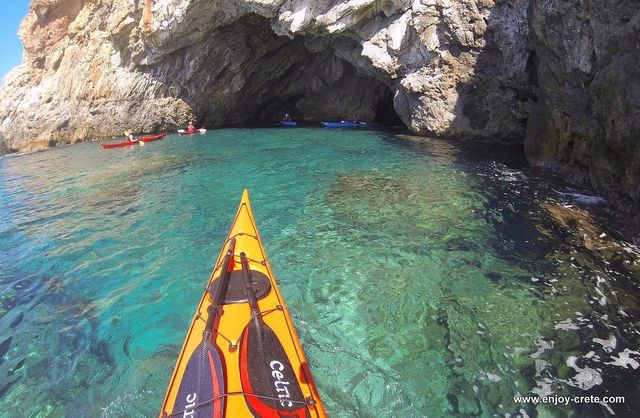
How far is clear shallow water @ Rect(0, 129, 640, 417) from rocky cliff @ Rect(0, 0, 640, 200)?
251 cm

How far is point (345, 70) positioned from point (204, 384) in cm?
2740

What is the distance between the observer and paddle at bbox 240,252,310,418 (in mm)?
3279

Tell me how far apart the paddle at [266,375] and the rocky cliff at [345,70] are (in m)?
8.02

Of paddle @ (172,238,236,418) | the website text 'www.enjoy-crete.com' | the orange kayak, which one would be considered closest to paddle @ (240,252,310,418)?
the orange kayak

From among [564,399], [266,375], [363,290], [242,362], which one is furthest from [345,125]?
[266,375]

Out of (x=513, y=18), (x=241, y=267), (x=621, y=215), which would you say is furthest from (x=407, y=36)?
(x=241, y=267)

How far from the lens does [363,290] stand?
19.9ft

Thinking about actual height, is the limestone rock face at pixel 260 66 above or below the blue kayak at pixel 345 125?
above

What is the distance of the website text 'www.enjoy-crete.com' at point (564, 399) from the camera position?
396cm

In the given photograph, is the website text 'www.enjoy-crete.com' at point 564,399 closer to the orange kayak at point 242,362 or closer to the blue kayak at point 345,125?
the orange kayak at point 242,362

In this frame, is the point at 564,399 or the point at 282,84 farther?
the point at 282,84

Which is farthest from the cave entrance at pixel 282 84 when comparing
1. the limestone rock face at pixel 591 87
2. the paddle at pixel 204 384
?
the paddle at pixel 204 384

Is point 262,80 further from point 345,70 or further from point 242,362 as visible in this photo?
point 242,362

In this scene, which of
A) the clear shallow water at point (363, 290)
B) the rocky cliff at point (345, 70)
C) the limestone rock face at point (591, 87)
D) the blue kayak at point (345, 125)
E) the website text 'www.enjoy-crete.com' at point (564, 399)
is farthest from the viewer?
the blue kayak at point (345, 125)
